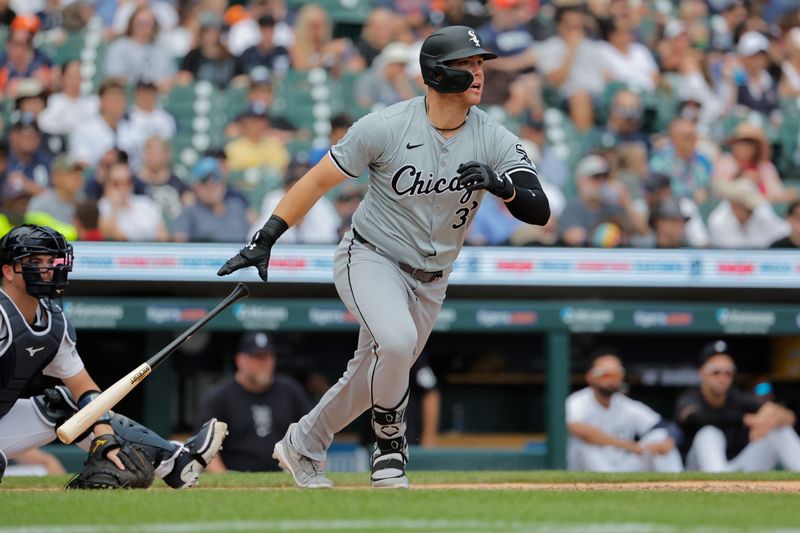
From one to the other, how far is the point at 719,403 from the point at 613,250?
1136mm

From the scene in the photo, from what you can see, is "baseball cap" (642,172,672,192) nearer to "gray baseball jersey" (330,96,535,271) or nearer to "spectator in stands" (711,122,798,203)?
"spectator in stands" (711,122,798,203)

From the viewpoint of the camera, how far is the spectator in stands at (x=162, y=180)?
9328mm

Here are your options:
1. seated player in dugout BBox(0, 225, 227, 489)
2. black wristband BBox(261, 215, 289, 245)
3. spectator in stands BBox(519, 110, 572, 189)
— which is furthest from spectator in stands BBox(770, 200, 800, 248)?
black wristband BBox(261, 215, 289, 245)

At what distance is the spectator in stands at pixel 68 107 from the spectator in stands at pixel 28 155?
0.32 meters

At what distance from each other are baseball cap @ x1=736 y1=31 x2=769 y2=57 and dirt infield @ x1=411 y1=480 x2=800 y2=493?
23.5 ft

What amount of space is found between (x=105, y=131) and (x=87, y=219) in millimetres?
1643

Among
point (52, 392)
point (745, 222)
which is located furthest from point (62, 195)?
point (745, 222)

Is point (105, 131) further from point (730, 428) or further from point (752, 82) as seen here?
point (752, 82)

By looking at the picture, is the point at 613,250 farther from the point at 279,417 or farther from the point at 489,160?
the point at 489,160

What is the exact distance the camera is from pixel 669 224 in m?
9.60

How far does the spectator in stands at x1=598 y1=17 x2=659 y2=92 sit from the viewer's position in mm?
11922

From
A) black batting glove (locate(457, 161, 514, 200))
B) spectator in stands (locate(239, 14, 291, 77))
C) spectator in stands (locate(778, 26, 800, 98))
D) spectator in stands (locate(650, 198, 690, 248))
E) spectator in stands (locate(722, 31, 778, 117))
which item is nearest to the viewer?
black batting glove (locate(457, 161, 514, 200))

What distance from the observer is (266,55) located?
11375mm

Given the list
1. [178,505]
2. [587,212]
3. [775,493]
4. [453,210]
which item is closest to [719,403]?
[587,212]
